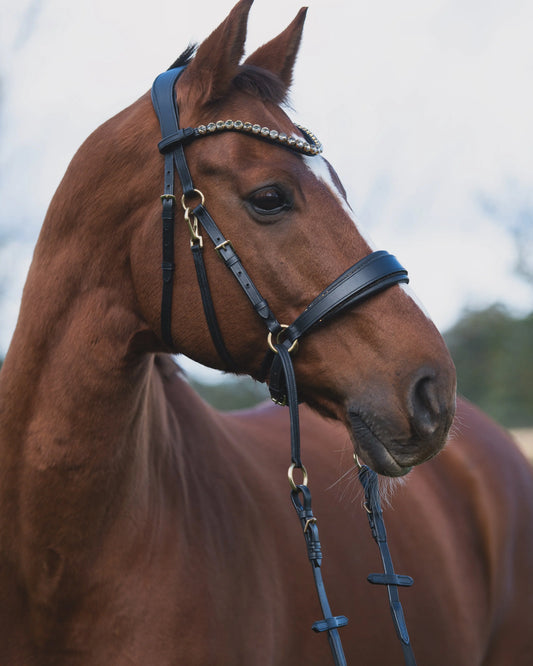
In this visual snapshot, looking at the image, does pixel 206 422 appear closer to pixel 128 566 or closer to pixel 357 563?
pixel 128 566

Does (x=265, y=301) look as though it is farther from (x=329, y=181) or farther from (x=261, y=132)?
(x=261, y=132)

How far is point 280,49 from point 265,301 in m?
1.06

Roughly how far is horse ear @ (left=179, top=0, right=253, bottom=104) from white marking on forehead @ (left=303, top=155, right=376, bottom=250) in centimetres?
39

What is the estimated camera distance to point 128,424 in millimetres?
2393

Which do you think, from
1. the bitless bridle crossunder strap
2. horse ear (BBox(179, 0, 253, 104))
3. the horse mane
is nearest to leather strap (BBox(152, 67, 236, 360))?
the bitless bridle crossunder strap

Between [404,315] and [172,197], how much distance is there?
2.85ft

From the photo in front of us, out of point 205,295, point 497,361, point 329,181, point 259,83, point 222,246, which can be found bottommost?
point 497,361

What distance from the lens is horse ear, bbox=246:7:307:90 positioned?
8.47 ft

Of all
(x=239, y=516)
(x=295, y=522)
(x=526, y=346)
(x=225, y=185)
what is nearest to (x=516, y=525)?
(x=295, y=522)

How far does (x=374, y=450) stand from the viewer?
2080 mm

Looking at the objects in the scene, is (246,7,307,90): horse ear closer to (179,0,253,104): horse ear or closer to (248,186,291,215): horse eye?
(179,0,253,104): horse ear

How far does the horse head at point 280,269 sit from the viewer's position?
203cm

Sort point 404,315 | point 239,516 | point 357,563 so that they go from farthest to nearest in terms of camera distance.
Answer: point 357,563 < point 239,516 < point 404,315

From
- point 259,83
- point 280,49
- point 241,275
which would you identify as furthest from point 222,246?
point 280,49
